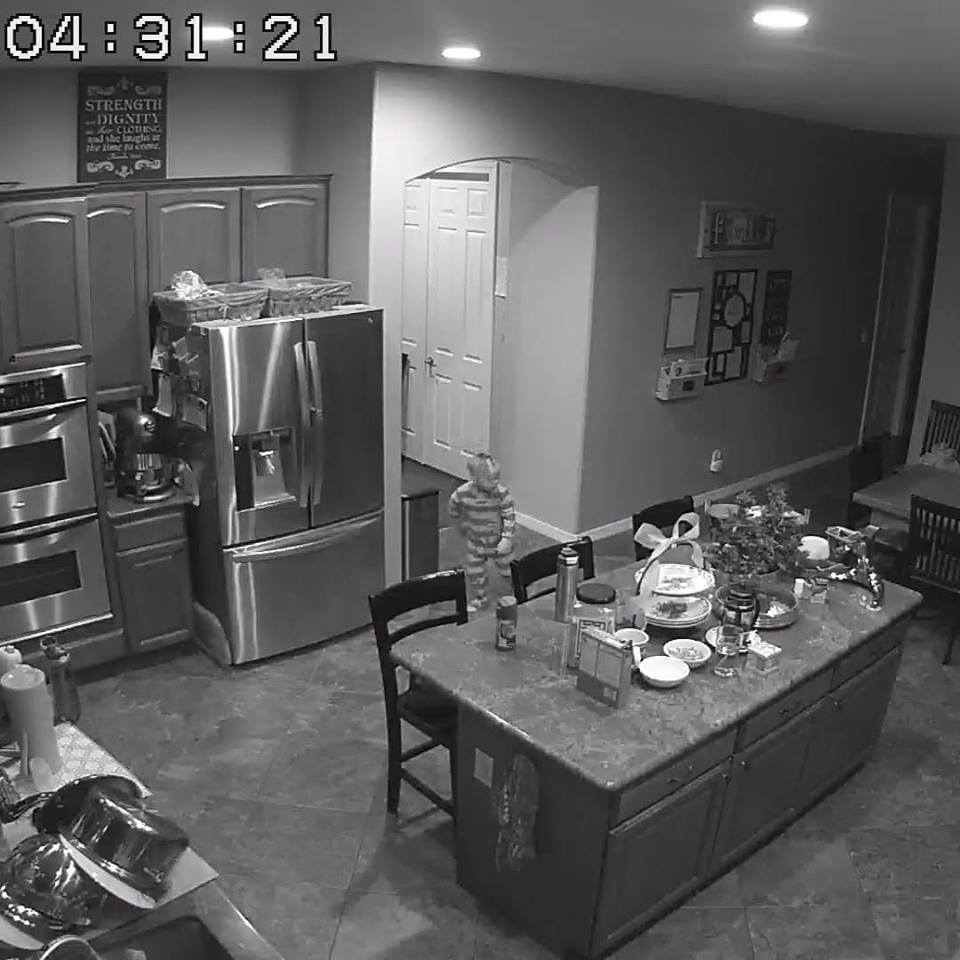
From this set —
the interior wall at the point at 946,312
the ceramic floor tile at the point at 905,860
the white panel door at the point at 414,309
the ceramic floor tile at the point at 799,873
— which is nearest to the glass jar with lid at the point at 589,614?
the ceramic floor tile at the point at 799,873

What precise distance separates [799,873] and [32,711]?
2.77m

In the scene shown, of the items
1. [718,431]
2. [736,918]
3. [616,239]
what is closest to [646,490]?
[718,431]

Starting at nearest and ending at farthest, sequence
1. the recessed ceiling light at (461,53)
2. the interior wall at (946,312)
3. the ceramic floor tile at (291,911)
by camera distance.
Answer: the ceramic floor tile at (291,911)
the recessed ceiling light at (461,53)
the interior wall at (946,312)

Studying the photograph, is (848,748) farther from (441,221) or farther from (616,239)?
(441,221)

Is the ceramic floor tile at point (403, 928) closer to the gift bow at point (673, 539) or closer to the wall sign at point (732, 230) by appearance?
the gift bow at point (673, 539)

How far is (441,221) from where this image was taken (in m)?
7.64

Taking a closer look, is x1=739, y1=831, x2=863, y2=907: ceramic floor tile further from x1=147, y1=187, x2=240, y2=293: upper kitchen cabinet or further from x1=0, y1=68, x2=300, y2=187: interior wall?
x1=0, y1=68, x2=300, y2=187: interior wall

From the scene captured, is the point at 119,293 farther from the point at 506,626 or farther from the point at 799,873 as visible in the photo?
the point at 799,873

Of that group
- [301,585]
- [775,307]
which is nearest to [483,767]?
[301,585]

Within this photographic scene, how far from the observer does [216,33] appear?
12.2 ft

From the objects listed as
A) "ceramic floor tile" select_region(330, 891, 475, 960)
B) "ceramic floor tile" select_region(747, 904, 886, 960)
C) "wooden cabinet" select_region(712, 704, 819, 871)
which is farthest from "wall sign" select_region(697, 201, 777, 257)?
"ceramic floor tile" select_region(330, 891, 475, 960)

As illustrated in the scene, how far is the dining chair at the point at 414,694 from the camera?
3.76 meters

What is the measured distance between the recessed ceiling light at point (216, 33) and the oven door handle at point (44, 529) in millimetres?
2119

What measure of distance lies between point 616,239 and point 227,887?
14.4 feet
